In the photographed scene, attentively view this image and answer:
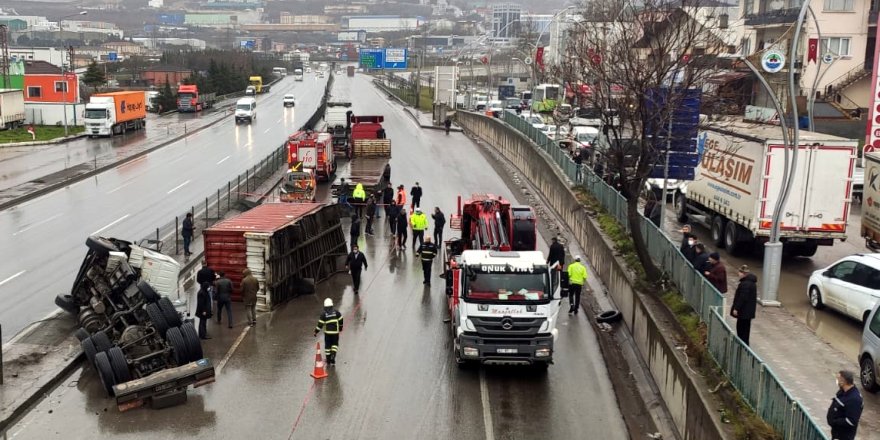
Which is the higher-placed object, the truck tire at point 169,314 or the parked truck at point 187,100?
the parked truck at point 187,100

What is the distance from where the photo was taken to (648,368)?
18109 mm

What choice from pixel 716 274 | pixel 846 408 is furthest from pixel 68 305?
pixel 846 408

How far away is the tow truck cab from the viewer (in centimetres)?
1708

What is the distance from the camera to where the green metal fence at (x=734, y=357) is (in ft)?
37.1

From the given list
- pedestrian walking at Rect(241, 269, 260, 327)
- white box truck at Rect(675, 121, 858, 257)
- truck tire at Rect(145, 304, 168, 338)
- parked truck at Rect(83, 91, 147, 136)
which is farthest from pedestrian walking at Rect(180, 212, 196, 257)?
parked truck at Rect(83, 91, 147, 136)

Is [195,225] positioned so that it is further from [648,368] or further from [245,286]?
[648,368]

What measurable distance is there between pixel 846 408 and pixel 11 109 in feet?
215

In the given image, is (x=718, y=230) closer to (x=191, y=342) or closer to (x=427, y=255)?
(x=427, y=255)

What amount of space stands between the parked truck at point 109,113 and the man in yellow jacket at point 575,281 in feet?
158

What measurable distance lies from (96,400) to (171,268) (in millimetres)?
4812

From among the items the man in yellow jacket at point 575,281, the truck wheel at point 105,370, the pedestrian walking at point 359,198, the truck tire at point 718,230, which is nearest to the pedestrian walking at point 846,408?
the man in yellow jacket at point 575,281

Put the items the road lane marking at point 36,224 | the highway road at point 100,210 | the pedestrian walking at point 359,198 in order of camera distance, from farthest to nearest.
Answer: the pedestrian walking at point 359,198 → the road lane marking at point 36,224 → the highway road at point 100,210

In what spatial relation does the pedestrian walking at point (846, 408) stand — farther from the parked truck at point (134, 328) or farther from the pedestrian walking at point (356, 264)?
the pedestrian walking at point (356, 264)

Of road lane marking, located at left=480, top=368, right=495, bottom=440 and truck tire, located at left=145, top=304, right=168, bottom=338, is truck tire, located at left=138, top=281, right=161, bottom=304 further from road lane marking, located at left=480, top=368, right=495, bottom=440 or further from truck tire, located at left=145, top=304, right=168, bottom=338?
road lane marking, located at left=480, top=368, right=495, bottom=440
